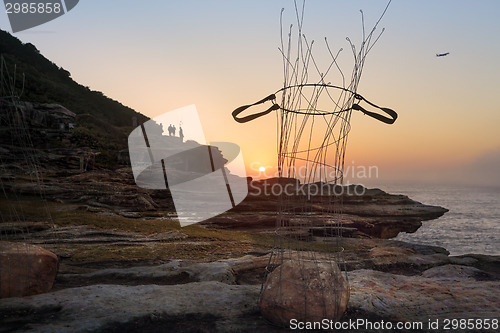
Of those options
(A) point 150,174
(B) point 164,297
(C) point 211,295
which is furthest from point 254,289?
(A) point 150,174

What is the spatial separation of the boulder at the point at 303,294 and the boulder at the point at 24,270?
3.38 metres

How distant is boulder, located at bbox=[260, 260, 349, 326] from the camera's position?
4.21 m

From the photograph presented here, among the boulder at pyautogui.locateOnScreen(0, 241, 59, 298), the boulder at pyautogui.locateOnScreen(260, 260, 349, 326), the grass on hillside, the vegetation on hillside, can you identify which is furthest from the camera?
the vegetation on hillside

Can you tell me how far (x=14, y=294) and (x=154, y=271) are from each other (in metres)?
2.48

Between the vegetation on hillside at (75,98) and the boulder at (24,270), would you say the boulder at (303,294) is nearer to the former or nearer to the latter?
the boulder at (24,270)

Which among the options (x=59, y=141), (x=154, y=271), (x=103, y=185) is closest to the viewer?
(x=154, y=271)

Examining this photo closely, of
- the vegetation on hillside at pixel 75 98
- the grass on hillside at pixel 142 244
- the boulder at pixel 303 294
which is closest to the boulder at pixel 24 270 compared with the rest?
the grass on hillside at pixel 142 244

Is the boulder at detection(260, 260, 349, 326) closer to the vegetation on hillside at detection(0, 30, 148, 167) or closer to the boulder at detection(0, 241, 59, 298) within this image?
the boulder at detection(0, 241, 59, 298)

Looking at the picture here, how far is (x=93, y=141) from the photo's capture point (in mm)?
32844

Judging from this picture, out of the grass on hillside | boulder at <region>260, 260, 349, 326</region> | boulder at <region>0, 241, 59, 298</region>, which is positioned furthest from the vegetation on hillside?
boulder at <region>260, 260, 349, 326</region>

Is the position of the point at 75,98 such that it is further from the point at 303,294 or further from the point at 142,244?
the point at 303,294

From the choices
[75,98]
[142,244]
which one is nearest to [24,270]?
[142,244]

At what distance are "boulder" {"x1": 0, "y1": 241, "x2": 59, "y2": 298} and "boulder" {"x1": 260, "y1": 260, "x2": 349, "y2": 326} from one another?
3.38 m

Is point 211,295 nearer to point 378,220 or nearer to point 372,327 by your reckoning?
point 372,327
